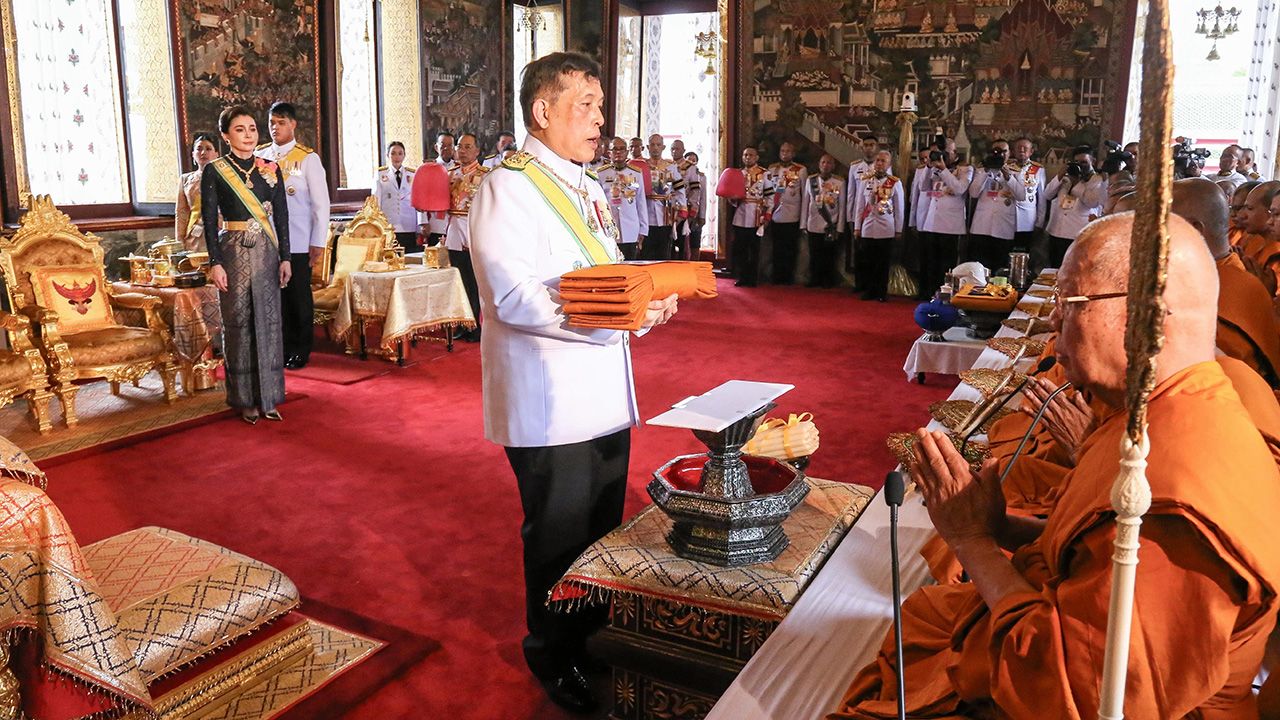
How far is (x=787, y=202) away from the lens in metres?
11.2

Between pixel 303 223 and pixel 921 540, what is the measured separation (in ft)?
17.3

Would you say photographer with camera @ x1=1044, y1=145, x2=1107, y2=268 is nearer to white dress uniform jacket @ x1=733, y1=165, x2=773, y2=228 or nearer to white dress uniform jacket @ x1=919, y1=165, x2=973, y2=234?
white dress uniform jacket @ x1=919, y1=165, x2=973, y2=234

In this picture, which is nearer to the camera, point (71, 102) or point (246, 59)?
point (71, 102)

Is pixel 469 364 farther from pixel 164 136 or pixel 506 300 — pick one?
pixel 506 300

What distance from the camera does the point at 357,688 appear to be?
2504 millimetres

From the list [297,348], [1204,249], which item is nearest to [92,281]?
[297,348]

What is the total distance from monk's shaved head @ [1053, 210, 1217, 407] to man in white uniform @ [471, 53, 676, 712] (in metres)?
0.99

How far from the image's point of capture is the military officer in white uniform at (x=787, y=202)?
11.1 m

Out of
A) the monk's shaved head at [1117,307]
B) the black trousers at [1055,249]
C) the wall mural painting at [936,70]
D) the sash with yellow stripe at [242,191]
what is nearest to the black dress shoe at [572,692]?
the monk's shaved head at [1117,307]

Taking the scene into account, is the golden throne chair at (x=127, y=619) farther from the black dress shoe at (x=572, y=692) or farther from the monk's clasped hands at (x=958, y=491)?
the monk's clasped hands at (x=958, y=491)

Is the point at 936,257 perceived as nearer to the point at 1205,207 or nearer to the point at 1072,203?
the point at 1072,203

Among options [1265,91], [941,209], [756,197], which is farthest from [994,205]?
[1265,91]

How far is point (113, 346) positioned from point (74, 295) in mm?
490

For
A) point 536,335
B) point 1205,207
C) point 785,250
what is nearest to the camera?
point 536,335
